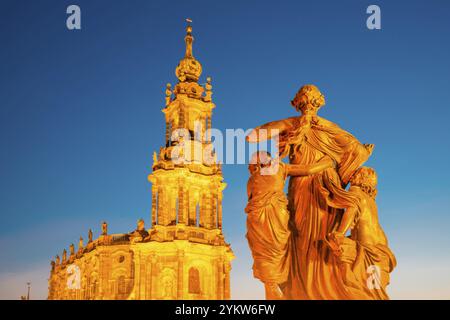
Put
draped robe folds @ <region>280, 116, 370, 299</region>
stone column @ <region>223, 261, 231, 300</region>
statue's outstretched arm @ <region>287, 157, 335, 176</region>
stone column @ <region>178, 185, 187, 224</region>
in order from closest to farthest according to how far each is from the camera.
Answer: draped robe folds @ <region>280, 116, 370, 299</region>
statue's outstretched arm @ <region>287, 157, 335, 176</region>
stone column @ <region>178, 185, 187, 224</region>
stone column @ <region>223, 261, 231, 300</region>

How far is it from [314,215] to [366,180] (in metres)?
0.84

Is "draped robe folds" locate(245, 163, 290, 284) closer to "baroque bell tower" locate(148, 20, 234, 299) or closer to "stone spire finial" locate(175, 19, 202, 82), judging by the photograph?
"baroque bell tower" locate(148, 20, 234, 299)

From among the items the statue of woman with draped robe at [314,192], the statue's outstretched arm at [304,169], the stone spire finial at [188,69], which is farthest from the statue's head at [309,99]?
the stone spire finial at [188,69]

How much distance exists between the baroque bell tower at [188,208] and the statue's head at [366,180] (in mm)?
44398

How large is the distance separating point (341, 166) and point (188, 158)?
48559 millimetres

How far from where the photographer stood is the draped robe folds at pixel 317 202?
8.52 m

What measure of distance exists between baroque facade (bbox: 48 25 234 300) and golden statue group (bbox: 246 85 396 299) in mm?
44519

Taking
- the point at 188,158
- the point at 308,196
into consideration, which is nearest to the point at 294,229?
the point at 308,196

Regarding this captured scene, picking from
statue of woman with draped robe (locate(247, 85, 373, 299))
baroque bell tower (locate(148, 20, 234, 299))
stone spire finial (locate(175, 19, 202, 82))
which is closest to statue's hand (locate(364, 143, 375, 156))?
statue of woman with draped robe (locate(247, 85, 373, 299))

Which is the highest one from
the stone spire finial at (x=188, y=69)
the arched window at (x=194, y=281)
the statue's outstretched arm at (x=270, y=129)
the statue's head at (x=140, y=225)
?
the stone spire finial at (x=188, y=69)

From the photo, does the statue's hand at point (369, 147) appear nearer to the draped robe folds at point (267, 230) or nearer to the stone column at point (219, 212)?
the draped robe folds at point (267, 230)

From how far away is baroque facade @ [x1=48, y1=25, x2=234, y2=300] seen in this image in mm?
53938

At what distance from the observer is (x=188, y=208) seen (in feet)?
185
